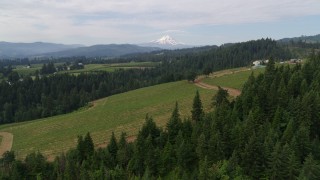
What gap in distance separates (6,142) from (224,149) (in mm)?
64178

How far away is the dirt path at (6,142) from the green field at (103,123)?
4.54ft

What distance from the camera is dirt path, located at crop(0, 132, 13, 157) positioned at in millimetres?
80625

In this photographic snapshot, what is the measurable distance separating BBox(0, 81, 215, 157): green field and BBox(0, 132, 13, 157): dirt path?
1.38 meters

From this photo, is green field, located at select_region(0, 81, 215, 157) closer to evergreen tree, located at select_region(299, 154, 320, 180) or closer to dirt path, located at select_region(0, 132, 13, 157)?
dirt path, located at select_region(0, 132, 13, 157)

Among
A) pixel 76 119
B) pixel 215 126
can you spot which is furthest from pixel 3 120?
pixel 215 126

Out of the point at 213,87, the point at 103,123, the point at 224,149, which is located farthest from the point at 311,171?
the point at 213,87

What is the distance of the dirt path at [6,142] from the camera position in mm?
80625

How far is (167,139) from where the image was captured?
184ft

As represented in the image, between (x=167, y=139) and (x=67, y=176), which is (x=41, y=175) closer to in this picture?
(x=67, y=176)

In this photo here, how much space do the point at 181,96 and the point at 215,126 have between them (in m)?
53.7

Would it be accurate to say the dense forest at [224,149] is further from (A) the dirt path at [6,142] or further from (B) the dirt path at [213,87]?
(B) the dirt path at [213,87]

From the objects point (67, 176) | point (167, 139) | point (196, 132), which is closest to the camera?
point (67, 176)

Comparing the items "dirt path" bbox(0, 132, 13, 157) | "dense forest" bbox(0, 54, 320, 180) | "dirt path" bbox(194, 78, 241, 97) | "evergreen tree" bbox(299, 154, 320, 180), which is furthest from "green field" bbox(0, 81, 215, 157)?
"evergreen tree" bbox(299, 154, 320, 180)

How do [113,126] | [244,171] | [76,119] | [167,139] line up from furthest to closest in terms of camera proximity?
[76,119], [113,126], [167,139], [244,171]
